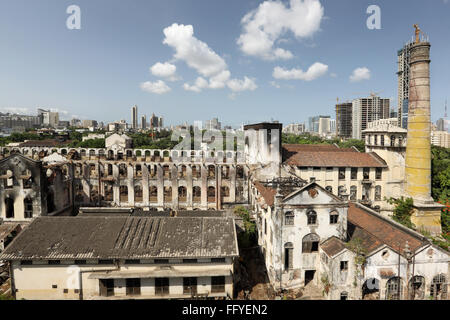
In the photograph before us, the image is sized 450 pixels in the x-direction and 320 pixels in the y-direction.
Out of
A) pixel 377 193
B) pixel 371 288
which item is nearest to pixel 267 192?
pixel 371 288

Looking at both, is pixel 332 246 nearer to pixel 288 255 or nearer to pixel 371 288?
pixel 288 255

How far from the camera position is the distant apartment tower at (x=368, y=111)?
438ft

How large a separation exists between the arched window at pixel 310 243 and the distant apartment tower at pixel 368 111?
127m

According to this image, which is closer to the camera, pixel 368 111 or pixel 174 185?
pixel 174 185

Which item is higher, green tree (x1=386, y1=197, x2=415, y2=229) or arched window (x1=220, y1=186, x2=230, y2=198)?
arched window (x1=220, y1=186, x2=230, y2=198)

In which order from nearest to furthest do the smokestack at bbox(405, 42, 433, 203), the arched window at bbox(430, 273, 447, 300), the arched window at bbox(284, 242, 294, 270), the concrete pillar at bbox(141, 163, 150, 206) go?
the arched window at bbox(430, 273, 447, 300) → the arched window at bbox(284, 242, 294, 270) → the smokestack at bbox(405, 42, 433, 203) → the concrete pillar at bbox(141, 163, 150, 206)

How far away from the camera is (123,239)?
21.1 meters

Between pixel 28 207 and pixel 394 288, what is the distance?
3838 centimetres

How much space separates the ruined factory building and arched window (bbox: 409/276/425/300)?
48.0ft

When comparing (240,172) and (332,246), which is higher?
(240,172)

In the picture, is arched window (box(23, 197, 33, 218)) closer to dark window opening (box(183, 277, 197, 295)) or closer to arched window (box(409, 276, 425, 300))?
dark window opening (box(183, 277, 197, 295))

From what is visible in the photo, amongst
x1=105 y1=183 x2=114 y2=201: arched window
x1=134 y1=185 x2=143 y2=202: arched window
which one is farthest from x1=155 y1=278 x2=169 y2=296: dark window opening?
x1=105 y1=183 x2=114 y2=201: arched window

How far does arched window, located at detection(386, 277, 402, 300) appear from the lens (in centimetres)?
2030

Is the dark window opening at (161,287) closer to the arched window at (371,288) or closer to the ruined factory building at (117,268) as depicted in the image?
the ruined factory building at (117,268)
